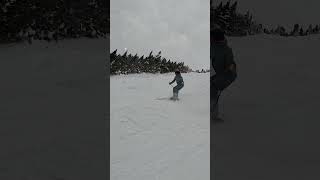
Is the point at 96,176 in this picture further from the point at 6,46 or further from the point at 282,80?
the point at 6,46

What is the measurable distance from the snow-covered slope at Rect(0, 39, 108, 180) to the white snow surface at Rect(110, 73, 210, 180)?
31 centimetres

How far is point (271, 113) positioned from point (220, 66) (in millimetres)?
1365

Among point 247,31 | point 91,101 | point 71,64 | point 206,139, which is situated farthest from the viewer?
point 247,31

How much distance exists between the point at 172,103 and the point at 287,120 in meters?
2.09

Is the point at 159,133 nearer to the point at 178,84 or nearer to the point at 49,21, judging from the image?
the point at 178,84

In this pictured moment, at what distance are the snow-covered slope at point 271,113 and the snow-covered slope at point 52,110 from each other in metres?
1.67

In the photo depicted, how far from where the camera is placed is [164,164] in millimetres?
4891

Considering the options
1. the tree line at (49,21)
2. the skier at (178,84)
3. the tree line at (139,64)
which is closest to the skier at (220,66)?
the skier at (178,84)

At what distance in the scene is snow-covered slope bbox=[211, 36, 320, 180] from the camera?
487 cm

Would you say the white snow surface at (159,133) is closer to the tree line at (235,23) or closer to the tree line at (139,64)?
the tree line at (139,64)

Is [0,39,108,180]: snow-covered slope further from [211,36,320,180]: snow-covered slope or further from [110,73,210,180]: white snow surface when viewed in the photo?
[211,36,320,180]: snow-covered slope

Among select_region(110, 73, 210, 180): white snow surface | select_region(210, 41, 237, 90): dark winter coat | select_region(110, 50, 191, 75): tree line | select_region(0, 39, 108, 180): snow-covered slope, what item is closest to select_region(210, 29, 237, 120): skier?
select_region(210, 41, 237, 90): dark winter coat

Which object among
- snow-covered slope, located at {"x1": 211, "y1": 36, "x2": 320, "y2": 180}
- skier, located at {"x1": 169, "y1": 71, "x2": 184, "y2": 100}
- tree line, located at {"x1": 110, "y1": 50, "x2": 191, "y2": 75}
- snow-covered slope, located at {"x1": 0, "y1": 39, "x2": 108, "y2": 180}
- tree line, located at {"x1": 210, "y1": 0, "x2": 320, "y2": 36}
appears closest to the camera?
snow-covered slope, located at {"x1": 0, "y1": 39, "x2": 108, "y2": 180}

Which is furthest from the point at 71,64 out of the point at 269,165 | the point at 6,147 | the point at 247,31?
the point at 269,165
